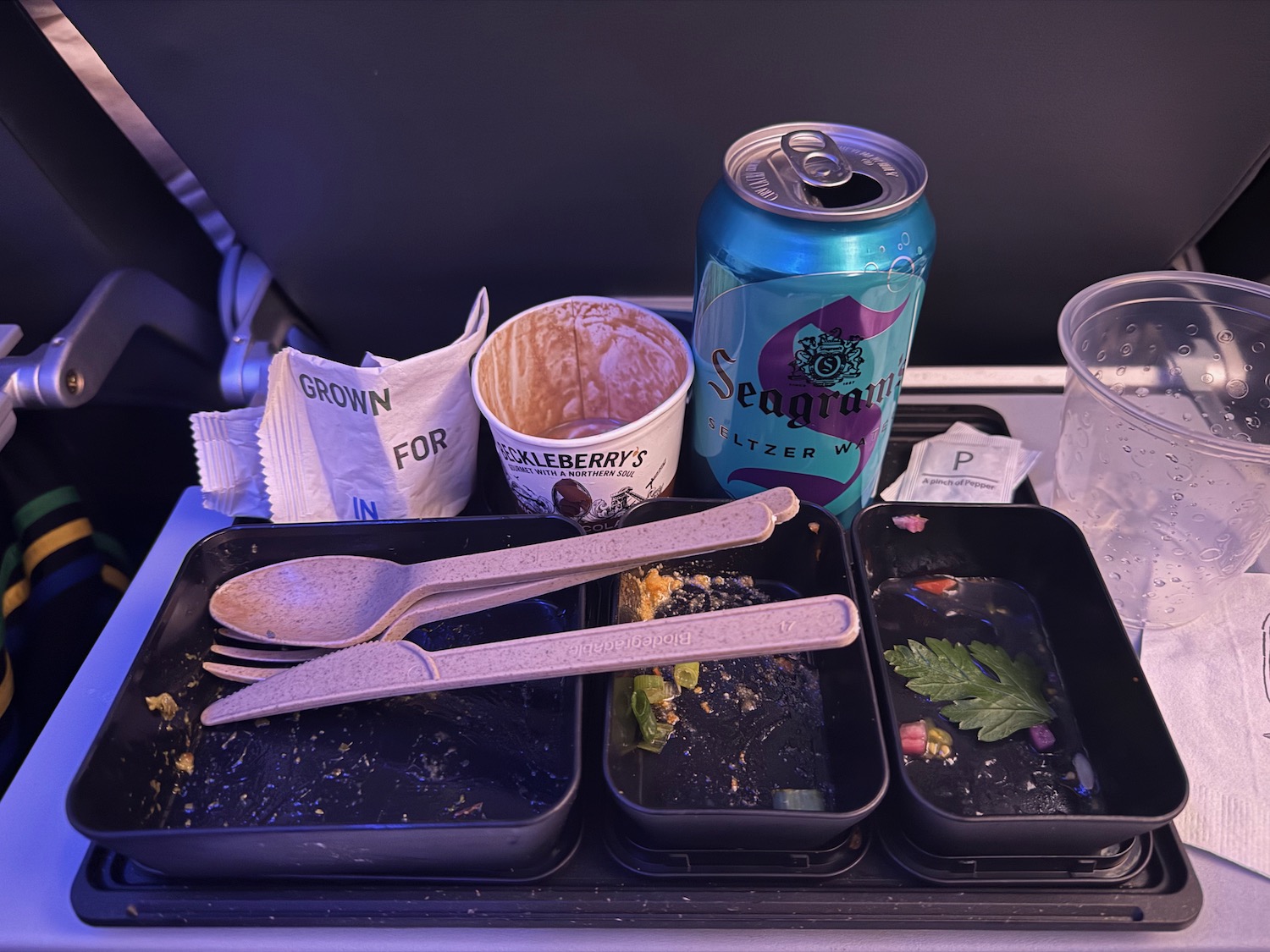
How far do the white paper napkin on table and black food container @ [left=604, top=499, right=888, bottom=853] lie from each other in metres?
0.24

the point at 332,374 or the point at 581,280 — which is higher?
the point at 332,374

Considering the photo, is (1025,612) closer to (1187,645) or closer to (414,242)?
(1187,645)

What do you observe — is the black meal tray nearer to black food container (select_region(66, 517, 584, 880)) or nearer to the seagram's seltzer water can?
black food container (select_region(66, 517, 584, 880))

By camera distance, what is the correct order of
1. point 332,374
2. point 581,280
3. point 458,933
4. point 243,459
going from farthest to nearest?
point 581,280
point 243,459
point 332,374
point 458,933

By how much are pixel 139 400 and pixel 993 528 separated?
0.88 m

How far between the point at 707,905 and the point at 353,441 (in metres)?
0.44

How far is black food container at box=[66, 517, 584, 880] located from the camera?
1.73 feet

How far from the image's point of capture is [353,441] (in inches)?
27.6

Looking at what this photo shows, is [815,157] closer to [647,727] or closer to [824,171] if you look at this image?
[824,171]

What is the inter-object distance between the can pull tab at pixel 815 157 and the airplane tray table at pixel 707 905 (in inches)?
17.8

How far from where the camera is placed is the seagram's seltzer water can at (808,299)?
593 millimetres

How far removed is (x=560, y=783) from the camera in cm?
59

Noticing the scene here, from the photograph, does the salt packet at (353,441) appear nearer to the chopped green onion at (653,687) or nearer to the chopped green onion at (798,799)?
the chopped green onion at (653,687)

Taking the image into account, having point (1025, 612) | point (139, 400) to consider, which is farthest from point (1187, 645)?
point (139, 400)
